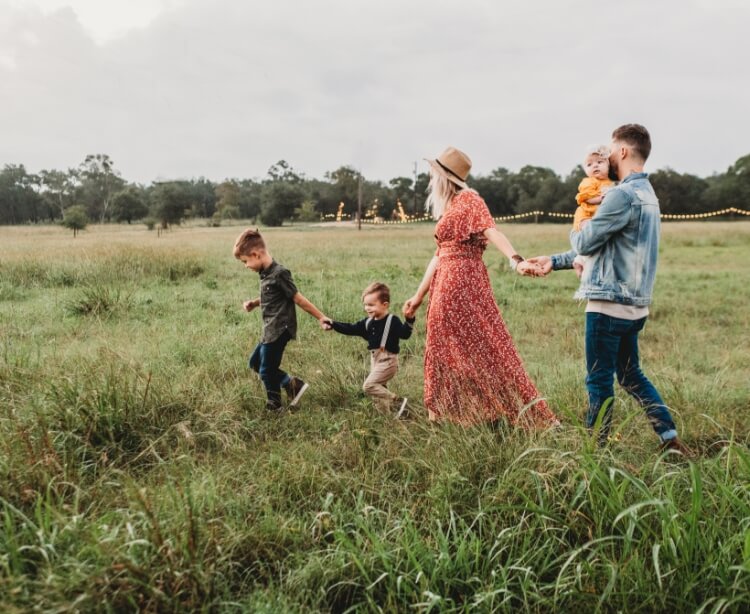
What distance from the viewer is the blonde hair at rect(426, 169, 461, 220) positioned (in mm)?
4027

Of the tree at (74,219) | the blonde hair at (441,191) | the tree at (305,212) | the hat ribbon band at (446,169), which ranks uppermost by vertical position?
the tree at (305,212)

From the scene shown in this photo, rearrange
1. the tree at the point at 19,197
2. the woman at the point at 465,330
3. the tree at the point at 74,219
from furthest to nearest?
1. the tree at the point at 19,197
2. the tree at the point at 74,219
3. the woman at the point at 465,330

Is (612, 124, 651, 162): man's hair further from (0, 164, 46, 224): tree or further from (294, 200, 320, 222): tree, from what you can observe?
(0, 164, 46, 224): tree

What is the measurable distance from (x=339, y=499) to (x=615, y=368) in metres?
2.15

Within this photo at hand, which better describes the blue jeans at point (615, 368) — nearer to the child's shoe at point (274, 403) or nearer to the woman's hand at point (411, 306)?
the woman's hand at point (411, 306)

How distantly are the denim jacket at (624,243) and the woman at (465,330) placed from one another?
2.06 feet

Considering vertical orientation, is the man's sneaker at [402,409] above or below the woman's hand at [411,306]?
below

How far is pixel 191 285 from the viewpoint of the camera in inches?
462

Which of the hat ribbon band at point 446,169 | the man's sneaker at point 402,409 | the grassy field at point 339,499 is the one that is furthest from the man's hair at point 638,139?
the man's sneaker at point 402,409

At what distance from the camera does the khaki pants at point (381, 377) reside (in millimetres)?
4387

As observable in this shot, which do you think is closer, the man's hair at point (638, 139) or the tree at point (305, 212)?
the man's hair at point (638, 139)

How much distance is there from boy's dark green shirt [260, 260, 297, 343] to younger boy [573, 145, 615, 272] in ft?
8.03

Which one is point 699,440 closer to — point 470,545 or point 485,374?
point 485,374

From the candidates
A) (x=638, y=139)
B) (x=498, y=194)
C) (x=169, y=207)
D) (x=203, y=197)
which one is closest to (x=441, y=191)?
(x=638, y=139)
